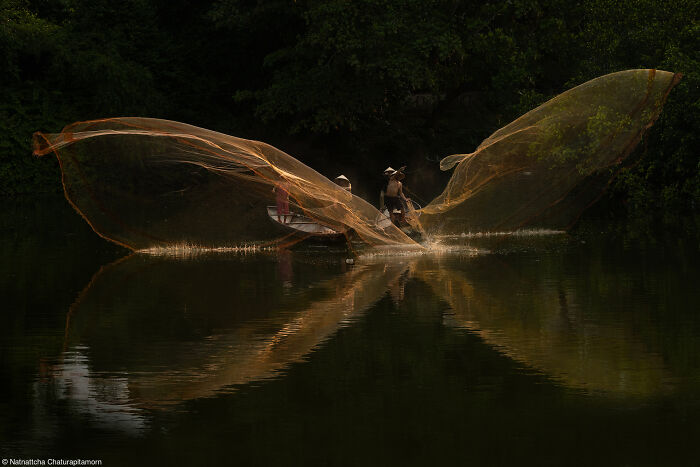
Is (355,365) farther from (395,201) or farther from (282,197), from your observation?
(395,201)

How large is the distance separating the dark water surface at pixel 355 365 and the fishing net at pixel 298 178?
6.50ft

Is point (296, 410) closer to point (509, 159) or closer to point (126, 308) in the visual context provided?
point (126, 308)

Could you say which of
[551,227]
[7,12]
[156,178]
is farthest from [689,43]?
[7,12]

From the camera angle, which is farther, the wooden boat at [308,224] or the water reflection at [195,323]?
the wooden boat at [308,224]

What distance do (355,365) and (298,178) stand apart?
9.99 metres

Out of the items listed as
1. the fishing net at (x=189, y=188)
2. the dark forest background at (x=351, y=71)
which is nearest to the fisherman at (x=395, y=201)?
the fishing net at (x=189, y=188)

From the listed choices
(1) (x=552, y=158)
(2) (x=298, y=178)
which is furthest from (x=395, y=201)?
(2) (x=298, y=178)

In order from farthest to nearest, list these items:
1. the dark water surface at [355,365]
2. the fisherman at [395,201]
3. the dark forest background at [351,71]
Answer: the dark forest background at [351,71] < the fisherman at [395,201] < the dark water surface at [355,365]

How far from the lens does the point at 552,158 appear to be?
69.8ft

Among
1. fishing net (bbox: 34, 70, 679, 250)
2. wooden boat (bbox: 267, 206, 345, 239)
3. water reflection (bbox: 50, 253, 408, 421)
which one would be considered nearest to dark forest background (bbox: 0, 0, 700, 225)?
fishing net (bbox: 34, 70, 679, 250)

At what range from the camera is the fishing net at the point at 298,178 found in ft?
Answer: 65.7

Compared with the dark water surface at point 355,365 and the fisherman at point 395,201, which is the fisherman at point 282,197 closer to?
the dark water surface at point 355,365

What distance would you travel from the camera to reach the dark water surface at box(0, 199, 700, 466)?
8.15 metres

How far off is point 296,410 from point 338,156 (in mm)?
35372
